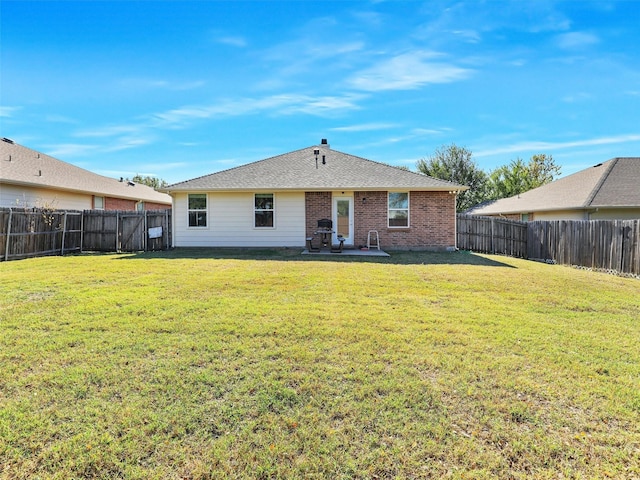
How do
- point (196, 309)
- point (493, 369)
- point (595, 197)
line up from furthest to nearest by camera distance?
point (595, 197) → point (196, 309) → point (493, 369)

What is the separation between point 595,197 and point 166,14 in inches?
760

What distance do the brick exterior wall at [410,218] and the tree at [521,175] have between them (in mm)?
29257

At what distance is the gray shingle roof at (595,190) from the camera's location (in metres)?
16.0

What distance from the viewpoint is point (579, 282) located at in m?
7.99

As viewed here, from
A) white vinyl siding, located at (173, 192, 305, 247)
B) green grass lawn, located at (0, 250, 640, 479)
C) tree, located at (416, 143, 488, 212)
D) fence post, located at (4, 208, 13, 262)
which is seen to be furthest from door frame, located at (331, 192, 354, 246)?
tree, located at (416, 143, 488, 212)

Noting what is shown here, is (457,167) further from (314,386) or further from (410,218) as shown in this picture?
(314,386)

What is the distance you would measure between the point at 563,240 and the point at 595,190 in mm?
7198

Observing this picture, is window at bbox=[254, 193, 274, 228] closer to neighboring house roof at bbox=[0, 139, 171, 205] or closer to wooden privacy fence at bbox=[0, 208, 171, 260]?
wooden privacy fence at bbox=[0, 208, 171, 260]

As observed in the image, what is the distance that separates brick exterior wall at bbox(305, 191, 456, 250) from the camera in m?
A: 13.7

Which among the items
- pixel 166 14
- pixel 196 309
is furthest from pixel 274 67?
→ pixel 196 309

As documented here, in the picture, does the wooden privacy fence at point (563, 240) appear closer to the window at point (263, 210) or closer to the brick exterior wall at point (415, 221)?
the brick exterior wall at point (415, 221)

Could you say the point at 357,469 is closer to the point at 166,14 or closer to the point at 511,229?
the point at 166,14

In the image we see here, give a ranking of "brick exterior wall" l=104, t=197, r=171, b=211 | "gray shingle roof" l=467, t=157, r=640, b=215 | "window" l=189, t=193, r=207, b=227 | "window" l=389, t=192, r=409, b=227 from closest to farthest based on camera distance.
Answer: "window" l=389, t=192, r=409, b=227, "window" l=189, t=193, r=207, b=227, "gray shingle roof" l=467, t=157, r=640, b=215, "brick exterior wall" l=104, t=197, r=171, b=211

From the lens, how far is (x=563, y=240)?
1216 cm
